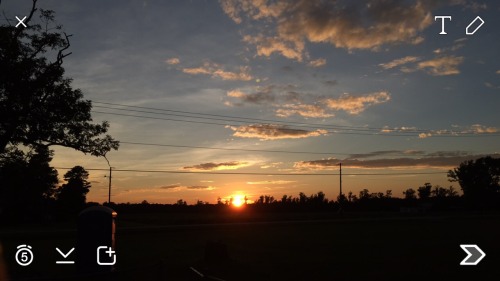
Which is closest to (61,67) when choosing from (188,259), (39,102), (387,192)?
(39,102)

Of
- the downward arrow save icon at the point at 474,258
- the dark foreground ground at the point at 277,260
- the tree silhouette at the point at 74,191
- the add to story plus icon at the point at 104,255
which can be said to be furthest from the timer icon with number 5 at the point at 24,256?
the tree silhouette at the point at 74,191

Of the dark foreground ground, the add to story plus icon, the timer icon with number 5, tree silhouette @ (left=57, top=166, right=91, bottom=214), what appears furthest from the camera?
tree silhouette @ (left=57, top=166, right=91, bottom=214)

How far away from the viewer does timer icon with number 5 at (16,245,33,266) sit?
818 inches

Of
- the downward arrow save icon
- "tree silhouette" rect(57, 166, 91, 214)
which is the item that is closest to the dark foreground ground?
the downward arrow save icon

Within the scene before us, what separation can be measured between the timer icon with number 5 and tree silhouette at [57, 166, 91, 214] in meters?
69.5

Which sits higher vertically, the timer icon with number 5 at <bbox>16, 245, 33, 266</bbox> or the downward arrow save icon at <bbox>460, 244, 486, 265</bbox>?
the downward arrow save icon at <bbox>460, 244, 486, 265</bbox>

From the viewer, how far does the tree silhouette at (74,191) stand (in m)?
93.9

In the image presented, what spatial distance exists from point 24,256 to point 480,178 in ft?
452

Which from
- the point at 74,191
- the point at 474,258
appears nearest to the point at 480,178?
the point at 74,191

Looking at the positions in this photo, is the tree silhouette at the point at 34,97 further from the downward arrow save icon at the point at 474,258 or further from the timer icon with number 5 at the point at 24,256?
the downward arrow save icon at the point at 474,258

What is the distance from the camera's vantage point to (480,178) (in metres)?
136

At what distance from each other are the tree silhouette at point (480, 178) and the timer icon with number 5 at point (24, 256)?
12363cm

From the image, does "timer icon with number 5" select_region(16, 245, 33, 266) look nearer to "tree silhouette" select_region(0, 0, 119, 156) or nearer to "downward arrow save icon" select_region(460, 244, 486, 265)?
"tree silhouette" select_region(0, 0, 119, 156)

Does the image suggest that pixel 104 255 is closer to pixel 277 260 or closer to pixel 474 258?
pixel 277 260
